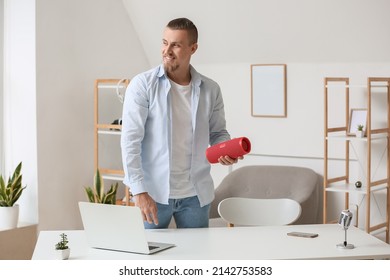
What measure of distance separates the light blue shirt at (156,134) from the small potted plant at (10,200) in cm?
196

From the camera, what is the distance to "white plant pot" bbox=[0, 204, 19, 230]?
4.59 meters

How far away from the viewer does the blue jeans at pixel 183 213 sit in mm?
2910

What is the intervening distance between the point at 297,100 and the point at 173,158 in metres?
2.27

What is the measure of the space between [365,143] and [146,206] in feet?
7.77

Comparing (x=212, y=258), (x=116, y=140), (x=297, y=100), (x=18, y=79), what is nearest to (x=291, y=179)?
(x=297, y=100)

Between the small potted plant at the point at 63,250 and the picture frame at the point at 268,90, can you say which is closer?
the small potted plant at the point at 63,250

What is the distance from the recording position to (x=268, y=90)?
16.8 ft

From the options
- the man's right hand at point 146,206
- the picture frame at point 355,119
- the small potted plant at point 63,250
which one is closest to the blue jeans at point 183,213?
the man's right hand at point 146,206

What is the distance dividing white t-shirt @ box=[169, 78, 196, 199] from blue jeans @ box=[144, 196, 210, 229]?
44 mm

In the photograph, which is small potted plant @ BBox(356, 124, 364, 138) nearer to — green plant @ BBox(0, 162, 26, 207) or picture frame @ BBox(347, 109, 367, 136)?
picture frame @ BBox(347, 109, 367, 136)

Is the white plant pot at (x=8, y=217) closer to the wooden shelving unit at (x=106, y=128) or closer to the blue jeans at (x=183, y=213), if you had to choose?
the wooden shelving unit at (x=106, y=128)

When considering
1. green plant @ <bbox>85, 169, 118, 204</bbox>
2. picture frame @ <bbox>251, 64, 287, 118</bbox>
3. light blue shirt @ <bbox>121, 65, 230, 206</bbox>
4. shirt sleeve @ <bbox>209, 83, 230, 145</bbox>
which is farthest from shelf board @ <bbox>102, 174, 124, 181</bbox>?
light blue shirt @ <bbox>121, 65, 230, 206</bbox>
